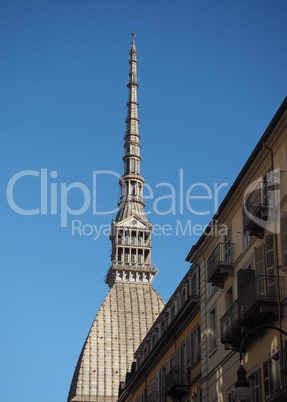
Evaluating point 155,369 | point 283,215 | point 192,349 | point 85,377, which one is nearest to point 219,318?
point 192,349

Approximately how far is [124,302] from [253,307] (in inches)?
4639

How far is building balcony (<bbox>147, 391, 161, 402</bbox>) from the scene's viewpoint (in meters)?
47.2

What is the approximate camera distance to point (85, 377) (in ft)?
447

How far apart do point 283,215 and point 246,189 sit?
4279 mm

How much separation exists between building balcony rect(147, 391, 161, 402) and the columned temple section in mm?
86978

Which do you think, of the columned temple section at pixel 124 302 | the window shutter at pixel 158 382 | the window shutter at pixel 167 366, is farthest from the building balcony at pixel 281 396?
the columned temple section at pixel 124 302

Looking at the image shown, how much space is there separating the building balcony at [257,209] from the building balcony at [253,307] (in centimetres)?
202

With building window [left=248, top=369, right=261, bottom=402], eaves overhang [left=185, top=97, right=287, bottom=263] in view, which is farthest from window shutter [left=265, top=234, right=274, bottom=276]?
building window [left=248, top=369, right=261, bottom=402]

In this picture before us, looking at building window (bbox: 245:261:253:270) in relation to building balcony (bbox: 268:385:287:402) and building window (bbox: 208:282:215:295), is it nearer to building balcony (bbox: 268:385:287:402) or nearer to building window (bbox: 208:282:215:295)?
building window (bbox: 208:282:215:295)

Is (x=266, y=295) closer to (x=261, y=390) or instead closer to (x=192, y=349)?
(x=261, y=390)

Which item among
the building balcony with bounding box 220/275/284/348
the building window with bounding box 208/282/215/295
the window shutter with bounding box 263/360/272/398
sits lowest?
the window shutter with bounding box 263/360/272/398

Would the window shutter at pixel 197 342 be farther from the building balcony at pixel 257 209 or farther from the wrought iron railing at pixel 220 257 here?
the building balcony at pixel 257 209

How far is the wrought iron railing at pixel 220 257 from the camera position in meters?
34.1

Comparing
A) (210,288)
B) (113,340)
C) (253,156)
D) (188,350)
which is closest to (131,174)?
(113,340)
